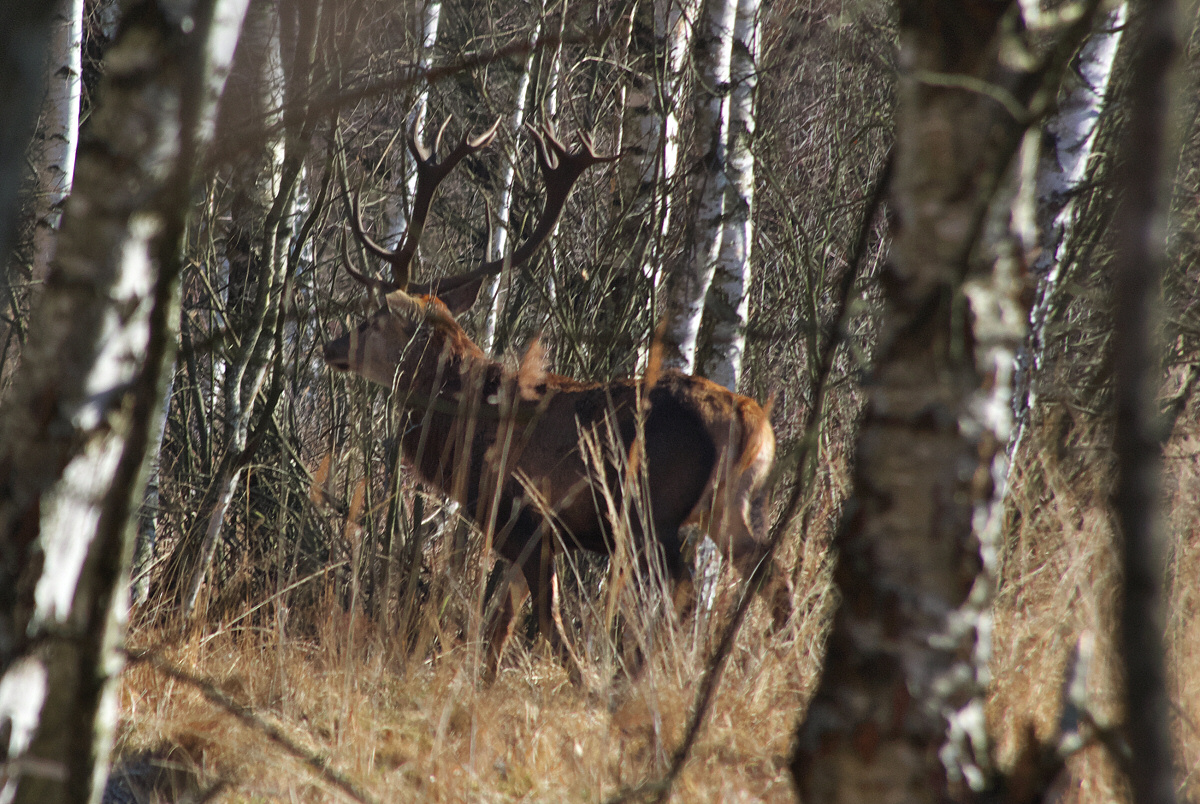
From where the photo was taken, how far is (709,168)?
4.70m

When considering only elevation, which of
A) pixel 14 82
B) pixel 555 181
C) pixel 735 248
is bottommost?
pixel 14 82

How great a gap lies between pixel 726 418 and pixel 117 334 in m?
3.09

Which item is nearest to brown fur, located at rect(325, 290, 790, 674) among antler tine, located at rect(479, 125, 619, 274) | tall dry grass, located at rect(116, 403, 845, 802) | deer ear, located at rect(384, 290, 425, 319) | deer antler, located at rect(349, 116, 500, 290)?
deer ear, located at rect(384, 290, 425, 319)

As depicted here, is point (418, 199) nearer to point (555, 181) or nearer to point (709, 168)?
point (555, 181)

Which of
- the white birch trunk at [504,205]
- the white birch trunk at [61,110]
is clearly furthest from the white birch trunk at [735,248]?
the white birch trunk at [61,110]

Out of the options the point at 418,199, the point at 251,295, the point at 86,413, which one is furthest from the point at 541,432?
the point at 86,413

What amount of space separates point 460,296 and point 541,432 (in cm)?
114

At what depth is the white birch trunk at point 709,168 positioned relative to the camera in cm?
463

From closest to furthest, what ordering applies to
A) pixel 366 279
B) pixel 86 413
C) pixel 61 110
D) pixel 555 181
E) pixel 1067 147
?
pixel 86 413
pixel 1067 147
pixel 61 110
pixel 555 181
pixel 366 279

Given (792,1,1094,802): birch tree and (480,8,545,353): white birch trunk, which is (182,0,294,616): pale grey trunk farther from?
(792,1,1094,802): birch tree

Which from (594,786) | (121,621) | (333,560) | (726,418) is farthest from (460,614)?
(121,621)

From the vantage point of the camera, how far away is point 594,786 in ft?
7.74

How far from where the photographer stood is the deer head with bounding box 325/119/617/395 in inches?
196

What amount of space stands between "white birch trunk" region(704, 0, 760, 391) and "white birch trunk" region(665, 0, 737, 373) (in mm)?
64
